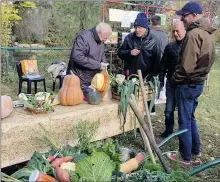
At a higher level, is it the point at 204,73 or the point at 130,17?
the point at 130,17

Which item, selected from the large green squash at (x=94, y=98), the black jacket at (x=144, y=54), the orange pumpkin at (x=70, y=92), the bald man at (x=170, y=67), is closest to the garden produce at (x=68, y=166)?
the orange pumpkin at (x=70, y=92)

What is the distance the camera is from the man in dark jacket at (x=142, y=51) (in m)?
4.75

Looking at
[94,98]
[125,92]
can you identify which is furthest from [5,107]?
[125,92]

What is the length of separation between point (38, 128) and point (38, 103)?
26 centimetres

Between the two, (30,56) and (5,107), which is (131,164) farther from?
(30,56)

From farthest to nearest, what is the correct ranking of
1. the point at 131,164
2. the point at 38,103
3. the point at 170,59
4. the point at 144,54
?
the point at 144,54 → the point at 170,59 → the point at 38,103 → the point at 131,164

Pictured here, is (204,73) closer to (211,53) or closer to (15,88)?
(211,53)

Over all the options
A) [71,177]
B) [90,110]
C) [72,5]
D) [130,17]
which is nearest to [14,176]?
[71,177]

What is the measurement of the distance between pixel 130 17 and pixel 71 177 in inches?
224

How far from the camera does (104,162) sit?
93.8 inches

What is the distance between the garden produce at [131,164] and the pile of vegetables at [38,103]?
1.00 m

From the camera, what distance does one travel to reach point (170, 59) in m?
4.61

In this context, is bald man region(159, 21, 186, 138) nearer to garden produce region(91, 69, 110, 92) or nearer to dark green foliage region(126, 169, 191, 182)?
garden produce region(91, 69, 110, 92)

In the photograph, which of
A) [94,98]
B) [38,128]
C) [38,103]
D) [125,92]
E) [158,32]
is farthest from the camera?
[158,32]
